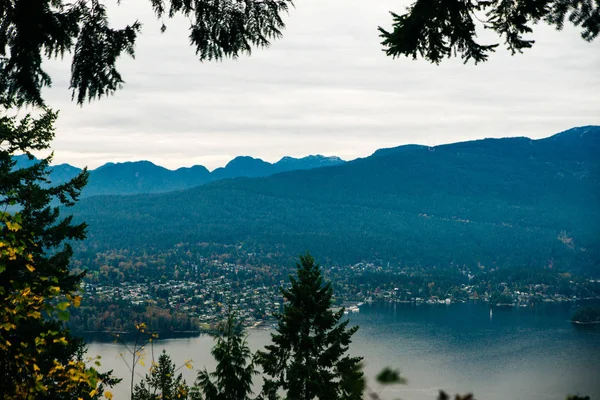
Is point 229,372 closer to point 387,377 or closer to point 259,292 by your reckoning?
point 387,377

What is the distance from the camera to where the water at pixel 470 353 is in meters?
46.6

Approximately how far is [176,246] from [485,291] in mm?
83713

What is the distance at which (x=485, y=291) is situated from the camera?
122875 millimetres

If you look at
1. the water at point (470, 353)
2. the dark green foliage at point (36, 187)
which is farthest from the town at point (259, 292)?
the dark green foliage at point (36, 187)

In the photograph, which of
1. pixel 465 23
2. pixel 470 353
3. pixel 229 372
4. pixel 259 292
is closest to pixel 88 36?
pixel 465 23

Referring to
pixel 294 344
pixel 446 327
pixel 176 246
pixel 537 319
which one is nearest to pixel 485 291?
pixel 537 319

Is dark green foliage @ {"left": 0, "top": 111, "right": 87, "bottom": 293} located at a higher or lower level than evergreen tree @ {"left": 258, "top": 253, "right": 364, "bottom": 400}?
higher

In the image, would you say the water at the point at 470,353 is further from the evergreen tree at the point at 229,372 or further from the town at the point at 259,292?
the evergreen tree at the point at 229,372

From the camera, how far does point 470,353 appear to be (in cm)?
6034

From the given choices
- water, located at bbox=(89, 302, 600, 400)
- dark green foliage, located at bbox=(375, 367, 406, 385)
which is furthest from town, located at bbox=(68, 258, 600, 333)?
dark green foliage, located at bbox=(375, 367, 406, 385)

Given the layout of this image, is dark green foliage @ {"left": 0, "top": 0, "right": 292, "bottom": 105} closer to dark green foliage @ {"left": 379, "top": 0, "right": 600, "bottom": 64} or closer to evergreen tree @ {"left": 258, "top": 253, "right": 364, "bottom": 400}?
dark green foliage @ {"left": 379, "top": 0, "right": 600, "bottom": 64}

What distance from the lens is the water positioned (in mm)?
46562

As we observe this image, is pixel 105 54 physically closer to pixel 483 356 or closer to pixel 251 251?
pixel 483 356

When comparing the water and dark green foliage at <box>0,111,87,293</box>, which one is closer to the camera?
dark green foliage at <box>0,111,87,293</box>
